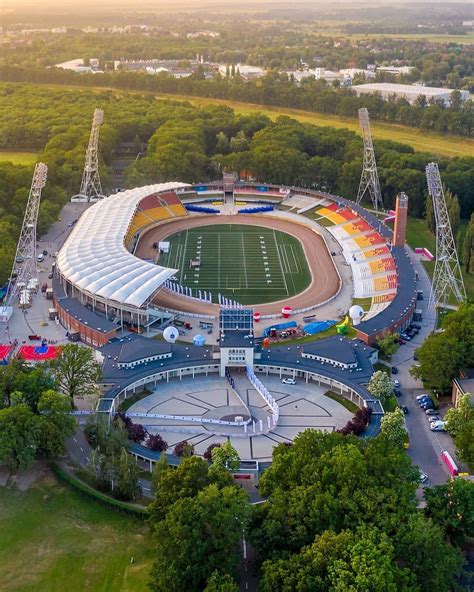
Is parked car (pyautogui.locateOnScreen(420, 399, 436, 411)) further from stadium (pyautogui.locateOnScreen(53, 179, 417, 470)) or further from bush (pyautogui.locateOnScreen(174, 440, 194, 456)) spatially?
bush (pyautogui.locateOnScreen(174, 440, 194, 456))

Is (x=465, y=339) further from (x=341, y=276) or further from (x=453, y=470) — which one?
(x=341, y=276)

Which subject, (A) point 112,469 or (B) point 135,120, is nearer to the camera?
(A) point 112,469

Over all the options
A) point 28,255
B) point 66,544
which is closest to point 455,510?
point 66,544

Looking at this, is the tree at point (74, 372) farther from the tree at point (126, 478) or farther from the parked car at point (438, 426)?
the parked car at point (438, 426)

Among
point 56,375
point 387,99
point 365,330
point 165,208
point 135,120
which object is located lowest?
point 56,375

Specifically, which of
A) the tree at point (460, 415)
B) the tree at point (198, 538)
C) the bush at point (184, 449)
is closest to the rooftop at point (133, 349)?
the bush at point (184, 449)

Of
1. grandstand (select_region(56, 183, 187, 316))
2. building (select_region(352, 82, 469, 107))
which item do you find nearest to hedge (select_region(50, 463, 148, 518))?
grandstand (select_region(56, 183, 187, 316))

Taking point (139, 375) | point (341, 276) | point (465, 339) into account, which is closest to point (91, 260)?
point (139, 375)

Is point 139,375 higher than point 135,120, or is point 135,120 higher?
point 135,120
